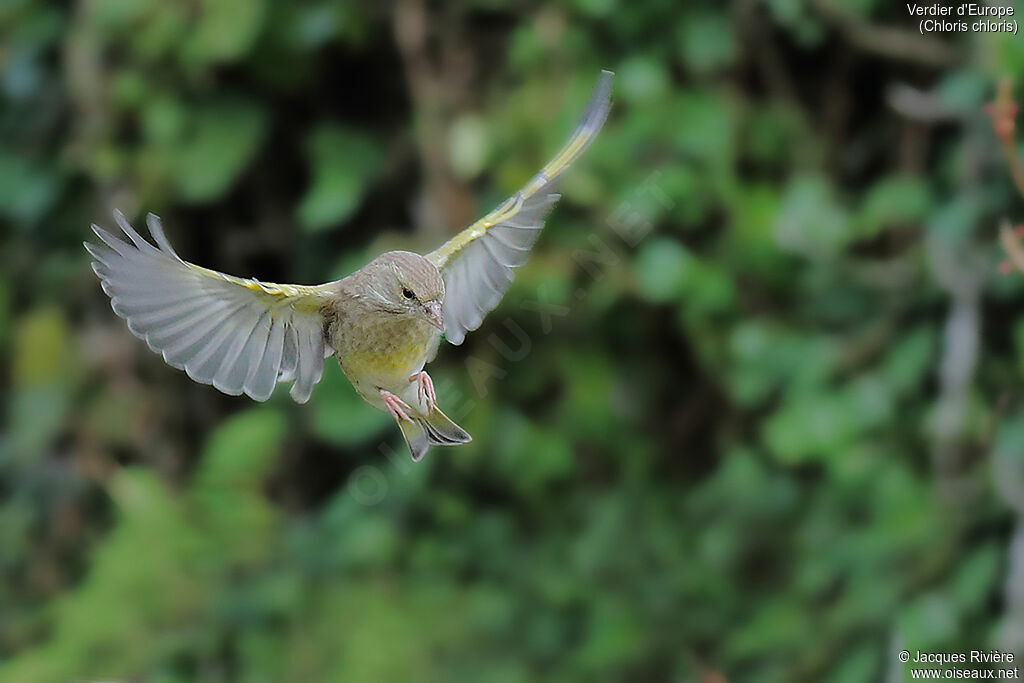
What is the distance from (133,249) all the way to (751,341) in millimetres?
1626

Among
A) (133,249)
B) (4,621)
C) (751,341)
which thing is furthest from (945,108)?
(4,621)

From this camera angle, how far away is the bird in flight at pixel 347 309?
956 millimetres

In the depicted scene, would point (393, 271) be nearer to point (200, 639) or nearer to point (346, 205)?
point (346, 205)

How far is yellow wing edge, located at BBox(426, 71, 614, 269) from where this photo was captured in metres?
1.08

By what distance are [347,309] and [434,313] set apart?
5.0 inches

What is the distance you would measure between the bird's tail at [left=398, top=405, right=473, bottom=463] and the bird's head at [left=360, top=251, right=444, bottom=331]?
0.51 ft

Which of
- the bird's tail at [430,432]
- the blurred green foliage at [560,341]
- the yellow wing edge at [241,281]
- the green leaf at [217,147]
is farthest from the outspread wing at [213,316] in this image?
the green leaf at [217,147]

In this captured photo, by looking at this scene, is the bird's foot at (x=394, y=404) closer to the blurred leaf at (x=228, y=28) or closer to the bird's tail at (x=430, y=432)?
the bird's tail at (x=430, y=432)

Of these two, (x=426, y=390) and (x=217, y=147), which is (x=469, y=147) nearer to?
(x=217, y=147)

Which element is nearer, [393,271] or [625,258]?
[393,271]

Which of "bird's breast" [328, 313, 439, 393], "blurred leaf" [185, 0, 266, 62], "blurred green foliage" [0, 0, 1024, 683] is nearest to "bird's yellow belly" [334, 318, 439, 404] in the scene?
"bird's breast" [328, 313, 439, 393]

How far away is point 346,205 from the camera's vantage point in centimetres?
254

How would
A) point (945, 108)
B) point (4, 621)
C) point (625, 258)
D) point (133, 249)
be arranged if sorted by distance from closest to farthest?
point (133, 249) → point (945, 108) → point (625, 258) → point (4, 621)

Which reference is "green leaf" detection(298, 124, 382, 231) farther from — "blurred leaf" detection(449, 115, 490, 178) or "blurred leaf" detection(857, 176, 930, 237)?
"blurred leaf" detection(857, 176, 930, 237)
